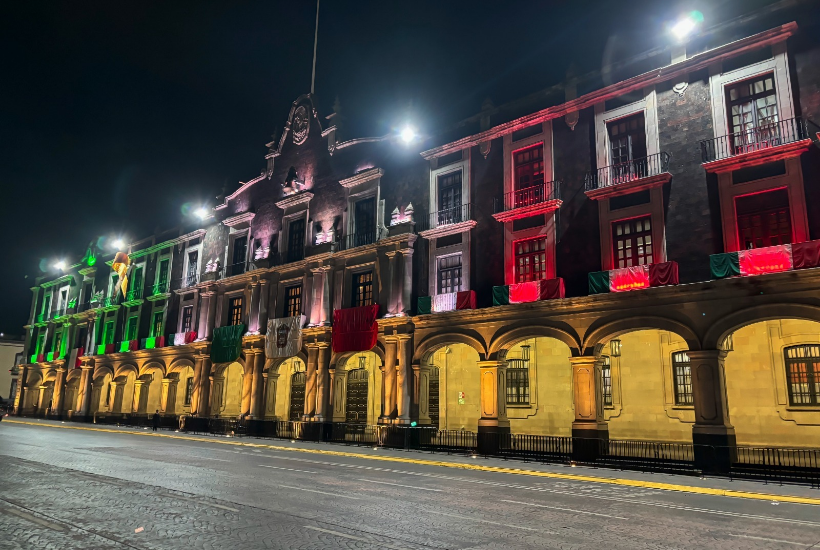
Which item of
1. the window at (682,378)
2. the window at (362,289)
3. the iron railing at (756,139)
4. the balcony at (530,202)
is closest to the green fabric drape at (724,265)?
the iron railing at (756,139)

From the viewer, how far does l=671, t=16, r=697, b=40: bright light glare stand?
73.5 feet

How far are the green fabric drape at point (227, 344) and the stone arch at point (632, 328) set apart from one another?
913 inches

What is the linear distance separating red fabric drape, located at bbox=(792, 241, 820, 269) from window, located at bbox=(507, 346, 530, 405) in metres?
12.3

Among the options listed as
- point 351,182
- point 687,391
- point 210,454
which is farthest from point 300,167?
point 687,391

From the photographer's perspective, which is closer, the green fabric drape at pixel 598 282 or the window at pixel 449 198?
the green fabric drape at pixel 598 282

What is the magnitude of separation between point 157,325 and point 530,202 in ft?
110

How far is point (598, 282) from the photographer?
2250 centimetres

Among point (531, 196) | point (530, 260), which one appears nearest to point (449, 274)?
point (530, 260)

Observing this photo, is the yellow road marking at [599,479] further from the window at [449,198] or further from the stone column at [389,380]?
the window at [449,198]

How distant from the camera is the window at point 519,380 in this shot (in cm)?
2777

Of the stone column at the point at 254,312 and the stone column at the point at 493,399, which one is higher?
the stone column at the point at 254,312

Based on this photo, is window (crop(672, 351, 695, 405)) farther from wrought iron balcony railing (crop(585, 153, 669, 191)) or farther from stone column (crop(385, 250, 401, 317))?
stone column (crop(385, 250, 401, 317))

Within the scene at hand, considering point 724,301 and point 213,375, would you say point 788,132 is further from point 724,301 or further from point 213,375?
point 213,375

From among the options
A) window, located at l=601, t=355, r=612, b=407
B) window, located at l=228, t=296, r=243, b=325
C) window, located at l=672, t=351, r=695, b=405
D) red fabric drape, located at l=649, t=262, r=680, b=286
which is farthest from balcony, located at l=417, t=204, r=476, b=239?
window, located at l=228, t=296, r=243, b=325
